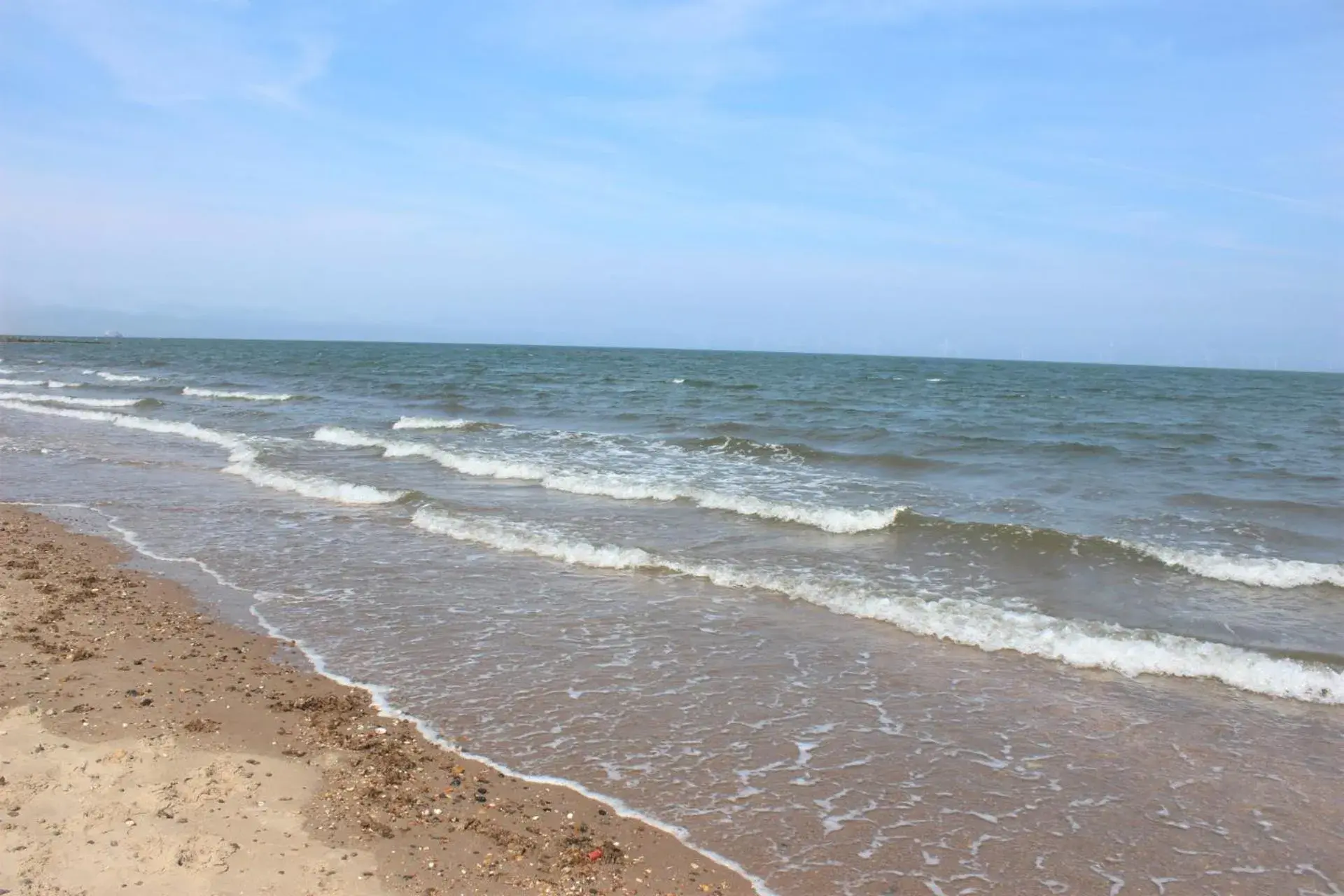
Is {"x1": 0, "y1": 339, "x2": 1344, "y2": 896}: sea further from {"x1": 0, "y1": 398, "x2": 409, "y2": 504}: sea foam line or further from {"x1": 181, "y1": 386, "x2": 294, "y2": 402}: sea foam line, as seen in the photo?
{"x1": 181, "y1": 386, "x2": 294, "y2": 402}: sea foam line

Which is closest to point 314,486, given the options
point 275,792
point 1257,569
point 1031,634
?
point 275,792

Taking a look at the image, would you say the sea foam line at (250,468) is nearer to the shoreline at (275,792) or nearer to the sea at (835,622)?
the sea at (835,622)

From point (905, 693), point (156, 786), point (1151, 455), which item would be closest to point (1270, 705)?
point (905, 693)

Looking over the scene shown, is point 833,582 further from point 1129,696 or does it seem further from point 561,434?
point 561,434

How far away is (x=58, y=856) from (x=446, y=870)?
170 centimetres

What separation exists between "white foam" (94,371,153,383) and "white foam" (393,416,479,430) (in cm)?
2587

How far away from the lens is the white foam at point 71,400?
29547 millimetres

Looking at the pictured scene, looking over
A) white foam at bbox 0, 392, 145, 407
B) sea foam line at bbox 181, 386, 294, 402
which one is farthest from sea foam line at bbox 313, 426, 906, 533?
sea foam line at bbox 181, 386, 294, 402

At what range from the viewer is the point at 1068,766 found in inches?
211

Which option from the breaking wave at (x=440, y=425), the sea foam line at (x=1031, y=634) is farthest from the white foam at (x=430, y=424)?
the sea foam line at (x=1031, y=634)

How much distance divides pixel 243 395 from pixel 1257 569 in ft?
117

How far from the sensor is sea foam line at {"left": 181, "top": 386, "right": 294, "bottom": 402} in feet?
111

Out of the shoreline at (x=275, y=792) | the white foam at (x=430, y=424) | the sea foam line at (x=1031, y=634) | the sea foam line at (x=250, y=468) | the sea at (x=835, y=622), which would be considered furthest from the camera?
the white foam at (x=430, y=424)

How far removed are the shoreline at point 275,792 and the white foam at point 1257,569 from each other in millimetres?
8911
